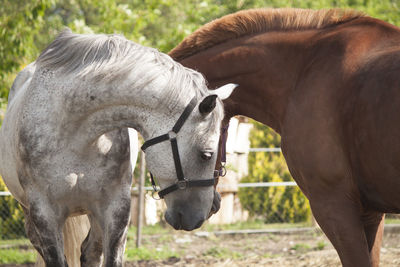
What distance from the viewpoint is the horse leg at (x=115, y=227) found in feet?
Answer: 10.5

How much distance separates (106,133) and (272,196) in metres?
5.85

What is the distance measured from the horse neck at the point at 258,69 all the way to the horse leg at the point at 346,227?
2.02ft

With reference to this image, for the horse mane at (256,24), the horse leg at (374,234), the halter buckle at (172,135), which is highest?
the horse mane at (256,24)

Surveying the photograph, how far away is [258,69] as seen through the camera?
3516 millimetres

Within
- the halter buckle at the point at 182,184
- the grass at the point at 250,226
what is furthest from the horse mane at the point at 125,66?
the grass at the point at 250,226

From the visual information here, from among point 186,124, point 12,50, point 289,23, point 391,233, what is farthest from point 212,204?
point 391,233

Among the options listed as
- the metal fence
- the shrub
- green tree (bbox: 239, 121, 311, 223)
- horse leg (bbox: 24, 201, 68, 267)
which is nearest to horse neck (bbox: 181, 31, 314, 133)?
horse leg (bbox: 24, 201, 68, 267)

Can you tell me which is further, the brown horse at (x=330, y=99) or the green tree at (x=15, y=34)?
the green tree at (x=15, y=34)

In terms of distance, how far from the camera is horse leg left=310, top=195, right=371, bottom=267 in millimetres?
3008

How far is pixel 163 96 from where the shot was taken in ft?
9.52

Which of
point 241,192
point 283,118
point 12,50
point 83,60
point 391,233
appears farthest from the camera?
point 241,192

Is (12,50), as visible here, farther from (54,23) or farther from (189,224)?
(54,23)

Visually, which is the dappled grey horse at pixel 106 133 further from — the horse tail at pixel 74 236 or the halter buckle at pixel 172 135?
the horse tail at pixel 74 236

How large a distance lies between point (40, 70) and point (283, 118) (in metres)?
1.43
